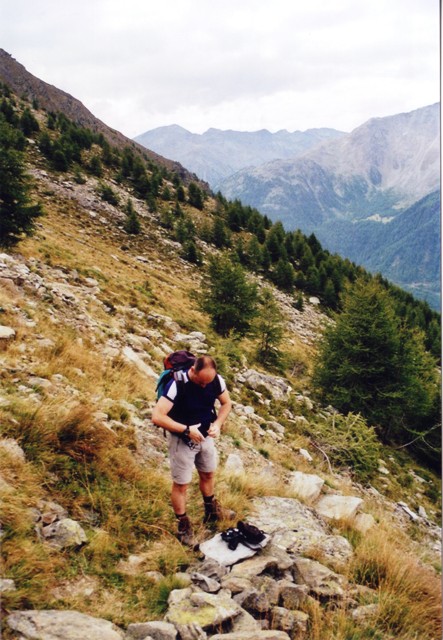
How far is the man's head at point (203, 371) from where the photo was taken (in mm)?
4191

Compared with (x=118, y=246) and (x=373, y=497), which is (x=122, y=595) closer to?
(x=373, y=497)

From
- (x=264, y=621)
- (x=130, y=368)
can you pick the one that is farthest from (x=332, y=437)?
(x=264, y=621)

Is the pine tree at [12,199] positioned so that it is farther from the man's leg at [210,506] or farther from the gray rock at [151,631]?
the gray rock at [151,631]

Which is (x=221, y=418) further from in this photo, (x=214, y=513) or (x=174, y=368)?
(x=214, y=513)

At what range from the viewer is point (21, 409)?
4.70 meters

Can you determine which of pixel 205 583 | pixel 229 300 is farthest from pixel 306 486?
pixel 229 300

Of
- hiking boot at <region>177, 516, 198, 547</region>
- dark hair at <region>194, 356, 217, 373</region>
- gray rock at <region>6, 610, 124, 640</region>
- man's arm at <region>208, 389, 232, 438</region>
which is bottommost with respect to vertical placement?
hiking boot at <region>177, 516, 198, 547</region>

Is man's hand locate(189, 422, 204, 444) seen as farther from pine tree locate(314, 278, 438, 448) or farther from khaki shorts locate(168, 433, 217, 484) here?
pine tree locate(314, 278, 438, 448)

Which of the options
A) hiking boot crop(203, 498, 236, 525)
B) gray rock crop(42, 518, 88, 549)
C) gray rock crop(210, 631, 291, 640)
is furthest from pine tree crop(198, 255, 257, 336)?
gray rock crop(210, 631, 291, 640)

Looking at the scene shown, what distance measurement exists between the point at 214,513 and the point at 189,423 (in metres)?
1.32

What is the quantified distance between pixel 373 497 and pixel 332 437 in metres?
1.99

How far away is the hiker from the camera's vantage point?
4141mm

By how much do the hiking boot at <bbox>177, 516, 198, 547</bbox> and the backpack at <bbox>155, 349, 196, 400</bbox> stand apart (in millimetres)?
1480

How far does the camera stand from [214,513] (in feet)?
15.5
